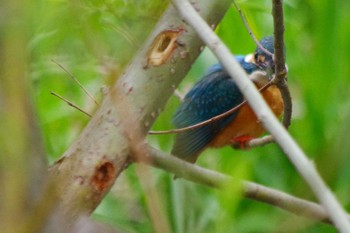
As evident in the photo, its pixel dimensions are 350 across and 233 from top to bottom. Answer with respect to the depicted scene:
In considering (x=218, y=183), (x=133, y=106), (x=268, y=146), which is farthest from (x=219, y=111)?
(x=133, y=106)

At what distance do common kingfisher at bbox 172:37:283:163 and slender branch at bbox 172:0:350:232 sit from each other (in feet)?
4.82

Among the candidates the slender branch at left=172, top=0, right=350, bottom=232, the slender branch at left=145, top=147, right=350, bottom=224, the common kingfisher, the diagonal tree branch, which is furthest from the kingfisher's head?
the slender branch at left=172, top=0, right=350, bottom=232

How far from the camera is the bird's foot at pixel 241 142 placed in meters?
2.51

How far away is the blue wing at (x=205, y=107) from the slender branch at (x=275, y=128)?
1502 mm

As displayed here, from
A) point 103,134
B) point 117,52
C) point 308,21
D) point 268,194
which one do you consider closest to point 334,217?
point 117,52

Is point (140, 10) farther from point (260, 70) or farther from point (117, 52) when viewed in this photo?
point (260, 70)

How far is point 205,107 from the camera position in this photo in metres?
2.86

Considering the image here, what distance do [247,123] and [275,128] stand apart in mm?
1928

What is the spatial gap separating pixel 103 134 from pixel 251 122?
1361mm

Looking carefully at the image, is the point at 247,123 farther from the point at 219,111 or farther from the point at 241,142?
the point at 241,142

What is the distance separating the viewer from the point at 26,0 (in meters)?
0.67

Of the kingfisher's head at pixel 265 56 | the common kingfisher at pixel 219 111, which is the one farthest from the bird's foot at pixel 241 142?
the kingfisher's head at pixel 265 56

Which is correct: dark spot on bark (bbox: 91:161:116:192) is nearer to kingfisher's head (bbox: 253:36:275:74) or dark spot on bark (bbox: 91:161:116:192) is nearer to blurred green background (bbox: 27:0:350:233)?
blurred green background (bbox: 27:0:350:233)

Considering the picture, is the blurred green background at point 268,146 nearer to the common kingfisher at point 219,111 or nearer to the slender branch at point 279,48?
the common kingfisher at point 219,111
